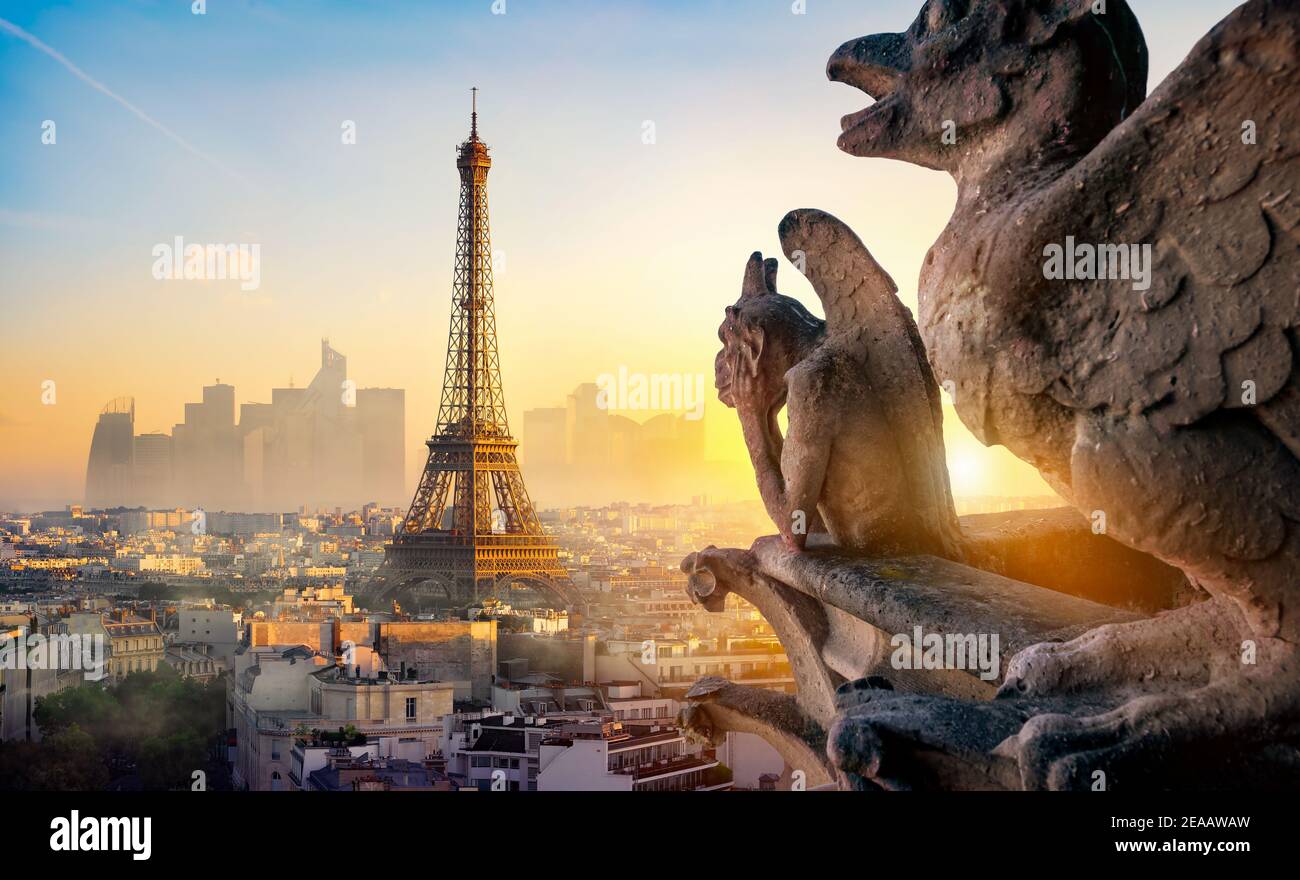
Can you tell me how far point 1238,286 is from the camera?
2.56 meters

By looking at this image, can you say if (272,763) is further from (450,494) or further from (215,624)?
(450,494)

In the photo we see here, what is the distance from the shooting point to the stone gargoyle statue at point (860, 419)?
3988 millimetres

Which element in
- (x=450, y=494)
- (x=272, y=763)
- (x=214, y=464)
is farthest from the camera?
(x=450, y=494)

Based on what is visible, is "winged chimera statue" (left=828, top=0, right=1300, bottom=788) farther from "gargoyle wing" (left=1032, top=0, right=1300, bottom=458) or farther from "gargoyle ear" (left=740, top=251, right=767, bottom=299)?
"gargoyle ear" (left=740, top=251, right=767, bottom=299)

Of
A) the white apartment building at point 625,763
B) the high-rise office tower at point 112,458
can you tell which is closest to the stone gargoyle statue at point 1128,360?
the white apartment building at point 625,763

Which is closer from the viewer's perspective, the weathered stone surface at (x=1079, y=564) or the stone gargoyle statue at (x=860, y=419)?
the stone gargoyle statue at (x=860, y=419)

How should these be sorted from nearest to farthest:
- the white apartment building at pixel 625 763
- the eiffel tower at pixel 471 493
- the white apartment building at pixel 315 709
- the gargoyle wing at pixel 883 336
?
the gargoyle wing at pixel 883 336
the white apartment building at pixel 625 763
the white apartment building at pixel 315 709
the eiffel tower at pixel 471 493

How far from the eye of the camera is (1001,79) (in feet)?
9.89

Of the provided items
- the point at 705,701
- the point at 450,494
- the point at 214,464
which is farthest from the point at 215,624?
the point at 705,701

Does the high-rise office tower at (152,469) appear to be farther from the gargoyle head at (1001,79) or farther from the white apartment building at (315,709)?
the gargoyle head at (1001,79)

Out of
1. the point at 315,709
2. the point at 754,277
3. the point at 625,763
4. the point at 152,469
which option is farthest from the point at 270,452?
the point at 754,277

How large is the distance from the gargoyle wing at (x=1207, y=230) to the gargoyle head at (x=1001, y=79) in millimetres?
264

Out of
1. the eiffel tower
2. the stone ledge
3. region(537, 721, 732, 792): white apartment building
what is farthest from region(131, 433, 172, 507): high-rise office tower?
the stone ledge
